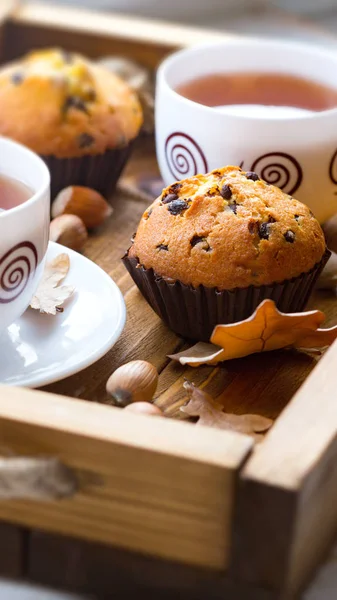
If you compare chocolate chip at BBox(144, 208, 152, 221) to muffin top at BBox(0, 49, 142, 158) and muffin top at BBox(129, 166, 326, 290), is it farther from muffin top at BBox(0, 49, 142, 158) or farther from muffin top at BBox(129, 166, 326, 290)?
muffin top at BBox(0, 49, 142, 158)

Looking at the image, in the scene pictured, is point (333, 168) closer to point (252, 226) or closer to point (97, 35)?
point (252, 226)

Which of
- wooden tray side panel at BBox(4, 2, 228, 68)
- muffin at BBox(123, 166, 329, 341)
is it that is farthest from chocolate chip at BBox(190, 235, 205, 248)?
wooden tray side panel at BBox(4, 2, 228, 68)

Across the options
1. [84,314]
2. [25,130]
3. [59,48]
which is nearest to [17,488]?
[84,314]

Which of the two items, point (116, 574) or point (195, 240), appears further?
point (195, 240)

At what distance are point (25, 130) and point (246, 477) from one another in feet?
1.89

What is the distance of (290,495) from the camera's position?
54 cm

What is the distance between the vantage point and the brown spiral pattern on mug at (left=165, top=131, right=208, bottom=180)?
93 centimetres

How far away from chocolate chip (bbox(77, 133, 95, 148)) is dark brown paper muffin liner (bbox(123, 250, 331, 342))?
25 cm

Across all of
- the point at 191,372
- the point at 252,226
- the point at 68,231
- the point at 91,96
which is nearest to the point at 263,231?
the point at 252,226

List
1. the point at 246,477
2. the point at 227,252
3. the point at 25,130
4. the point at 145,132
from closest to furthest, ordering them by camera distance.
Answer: the point at 246,477
the point at 227,252
the point at 25,130
the point at 145,132

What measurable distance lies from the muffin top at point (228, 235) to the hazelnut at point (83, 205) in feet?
0.63

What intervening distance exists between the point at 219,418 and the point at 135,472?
0.16 metres

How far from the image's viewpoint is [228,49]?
104cm

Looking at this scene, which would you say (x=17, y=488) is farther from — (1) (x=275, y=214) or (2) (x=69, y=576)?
(1) (x=275, y=214)
